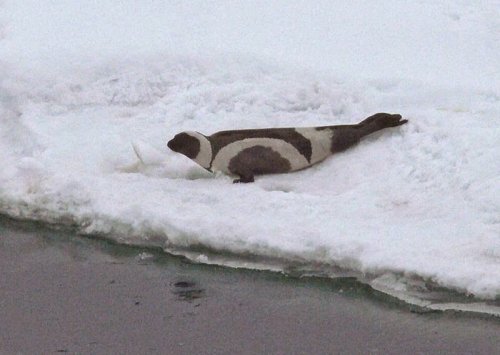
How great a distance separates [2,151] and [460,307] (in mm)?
3544

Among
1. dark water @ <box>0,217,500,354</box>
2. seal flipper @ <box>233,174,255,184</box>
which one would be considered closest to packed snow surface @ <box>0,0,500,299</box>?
seal flipper @ <box>233,174,255,184</box>

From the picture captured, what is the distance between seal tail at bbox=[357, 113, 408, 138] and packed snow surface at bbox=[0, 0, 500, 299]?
7 centimetres

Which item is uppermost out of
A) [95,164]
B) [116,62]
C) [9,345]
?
[116,62]

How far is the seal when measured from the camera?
22.7ft

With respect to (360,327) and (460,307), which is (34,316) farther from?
(460,307)

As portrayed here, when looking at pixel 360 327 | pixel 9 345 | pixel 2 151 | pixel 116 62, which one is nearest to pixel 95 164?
pixel 2 151

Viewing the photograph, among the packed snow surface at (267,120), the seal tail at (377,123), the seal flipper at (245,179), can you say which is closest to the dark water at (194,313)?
the packed snow surface at (267,120)

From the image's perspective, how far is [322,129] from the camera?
7.05 metres

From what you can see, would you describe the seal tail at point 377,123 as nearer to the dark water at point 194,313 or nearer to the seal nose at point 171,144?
the seal nose at point 171,144

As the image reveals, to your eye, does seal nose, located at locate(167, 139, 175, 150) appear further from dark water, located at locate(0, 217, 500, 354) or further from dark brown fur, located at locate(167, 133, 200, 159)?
dark water, located at locate(0, 217, 500, 354)

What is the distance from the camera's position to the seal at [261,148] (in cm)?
693

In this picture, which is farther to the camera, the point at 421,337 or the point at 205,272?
the point at 205,272

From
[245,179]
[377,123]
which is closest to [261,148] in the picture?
[245,179]

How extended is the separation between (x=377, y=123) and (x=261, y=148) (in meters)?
0.82
